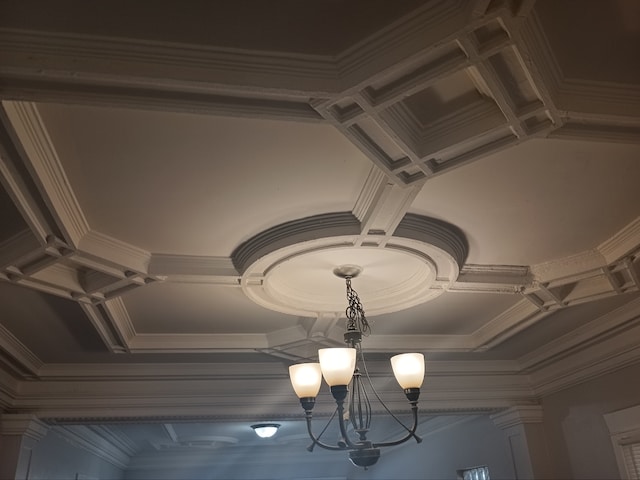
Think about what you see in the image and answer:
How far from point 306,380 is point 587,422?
2350mm

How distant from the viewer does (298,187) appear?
208 cm

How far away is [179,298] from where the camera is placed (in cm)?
293

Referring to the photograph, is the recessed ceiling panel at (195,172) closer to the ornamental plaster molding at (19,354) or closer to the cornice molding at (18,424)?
the ornamental plaster molding at (19,354)

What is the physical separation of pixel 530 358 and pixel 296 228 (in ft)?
8.69

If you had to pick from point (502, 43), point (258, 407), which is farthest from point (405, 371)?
point (258, 407)

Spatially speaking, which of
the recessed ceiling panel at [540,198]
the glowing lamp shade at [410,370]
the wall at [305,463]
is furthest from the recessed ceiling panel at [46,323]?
the wall at [305,463]

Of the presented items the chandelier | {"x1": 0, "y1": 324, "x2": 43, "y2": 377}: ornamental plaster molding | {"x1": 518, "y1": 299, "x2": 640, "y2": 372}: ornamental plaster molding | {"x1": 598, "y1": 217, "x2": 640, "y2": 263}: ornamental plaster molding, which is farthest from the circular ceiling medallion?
{"x1": 0, "y1": 324, "x2": 43, "y2": 377}: ornamental plaster molding

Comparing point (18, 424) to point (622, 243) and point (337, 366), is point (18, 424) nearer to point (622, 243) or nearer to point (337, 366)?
point (337, 366)

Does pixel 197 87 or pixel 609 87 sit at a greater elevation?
pixel 609 87

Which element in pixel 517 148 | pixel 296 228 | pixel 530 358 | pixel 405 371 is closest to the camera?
pixel 517 148

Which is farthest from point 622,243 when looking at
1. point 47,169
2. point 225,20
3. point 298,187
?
point 47,169

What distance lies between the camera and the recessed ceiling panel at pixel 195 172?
172 centimetres

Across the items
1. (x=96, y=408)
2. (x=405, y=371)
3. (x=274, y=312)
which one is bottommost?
(x=405, y=371)

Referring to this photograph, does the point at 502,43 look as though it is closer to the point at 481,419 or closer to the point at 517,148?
the point at 517,148
